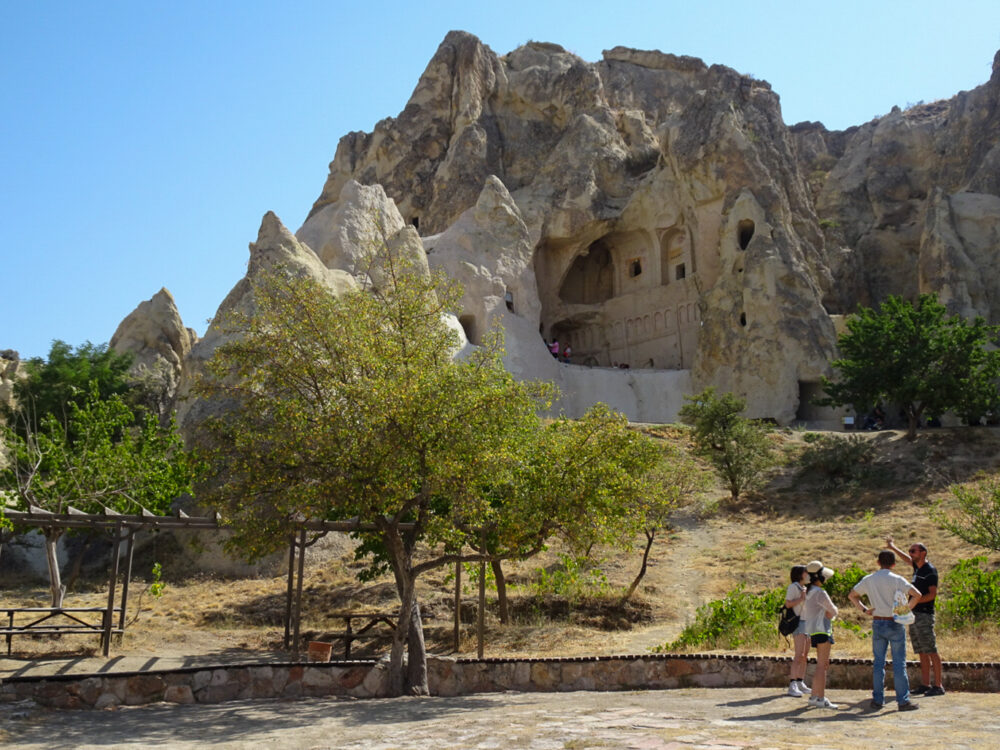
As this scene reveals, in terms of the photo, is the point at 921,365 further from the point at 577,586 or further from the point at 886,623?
the point at 886,623

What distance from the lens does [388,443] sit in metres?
10.8

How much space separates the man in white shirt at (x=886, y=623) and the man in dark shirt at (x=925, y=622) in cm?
39

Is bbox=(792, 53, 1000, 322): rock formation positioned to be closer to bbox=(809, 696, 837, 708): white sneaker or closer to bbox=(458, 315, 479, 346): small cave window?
bbox=(458, 315, 479, 346): small cave window

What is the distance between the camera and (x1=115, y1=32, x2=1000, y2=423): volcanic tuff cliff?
36.1m

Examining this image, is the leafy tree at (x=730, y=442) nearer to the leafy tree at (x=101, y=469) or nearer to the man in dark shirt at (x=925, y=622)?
the leafy tree at (x=101, y=469)

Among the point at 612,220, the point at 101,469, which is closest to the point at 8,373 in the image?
the point at 101,469

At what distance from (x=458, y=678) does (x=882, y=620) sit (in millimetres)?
4994

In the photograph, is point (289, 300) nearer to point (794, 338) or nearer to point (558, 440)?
point (558, 440)

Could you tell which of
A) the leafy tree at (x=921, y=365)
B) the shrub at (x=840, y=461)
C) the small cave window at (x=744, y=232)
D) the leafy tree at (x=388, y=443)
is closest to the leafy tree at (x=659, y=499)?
the leafy tree at (x=388, y=443)

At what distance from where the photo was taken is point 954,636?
1241 centimetres

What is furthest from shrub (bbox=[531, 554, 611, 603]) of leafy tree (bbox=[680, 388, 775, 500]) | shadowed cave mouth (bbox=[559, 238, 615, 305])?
shadowed cave mouth (bbox=[559, 238, 615, 305])

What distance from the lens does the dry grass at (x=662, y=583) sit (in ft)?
51.9

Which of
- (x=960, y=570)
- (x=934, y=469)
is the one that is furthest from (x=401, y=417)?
(x=934, y=469)

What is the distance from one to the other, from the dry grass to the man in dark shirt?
2331mm
